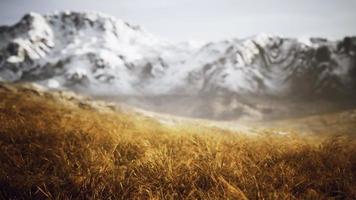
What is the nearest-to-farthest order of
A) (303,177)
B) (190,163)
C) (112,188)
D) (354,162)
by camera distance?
(112,188), (303,177), (190,163), (354,162)

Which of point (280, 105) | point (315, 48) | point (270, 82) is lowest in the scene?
point (280, 105)

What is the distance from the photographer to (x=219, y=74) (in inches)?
4663

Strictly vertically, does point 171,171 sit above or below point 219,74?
below

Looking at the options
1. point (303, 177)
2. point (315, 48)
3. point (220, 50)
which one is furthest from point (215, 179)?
point (220, 50)

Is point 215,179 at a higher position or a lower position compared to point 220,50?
lower

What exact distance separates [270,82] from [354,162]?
112233mm

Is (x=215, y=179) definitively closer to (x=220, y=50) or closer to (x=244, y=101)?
(x=244, y=101)

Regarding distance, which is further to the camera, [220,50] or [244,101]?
[220,50]

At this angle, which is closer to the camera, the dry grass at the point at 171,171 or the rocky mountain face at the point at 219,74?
the dry grass at the point at 171,171

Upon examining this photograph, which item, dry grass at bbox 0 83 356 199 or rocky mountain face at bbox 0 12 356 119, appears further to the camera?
rocky mountain face at bbox 0 12 356 119

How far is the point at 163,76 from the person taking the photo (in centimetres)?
13525

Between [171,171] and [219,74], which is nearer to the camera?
[171,171]

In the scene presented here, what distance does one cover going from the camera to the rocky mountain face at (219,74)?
3944 inches

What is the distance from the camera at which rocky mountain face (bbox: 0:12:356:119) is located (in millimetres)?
100188
